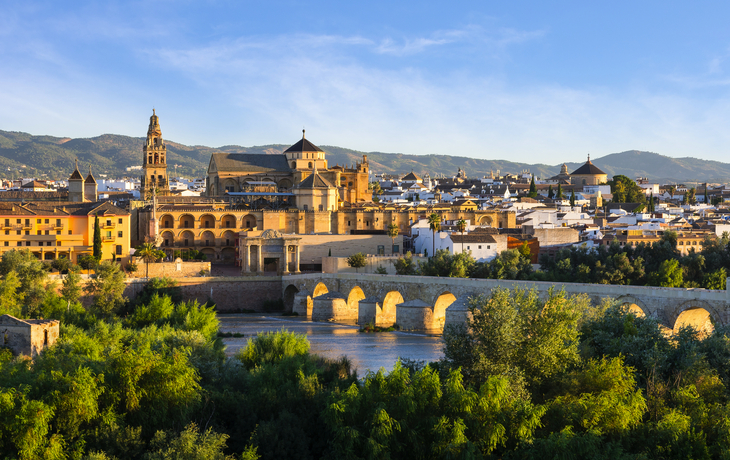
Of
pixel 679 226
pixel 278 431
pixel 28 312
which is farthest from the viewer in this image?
pixel 679 226

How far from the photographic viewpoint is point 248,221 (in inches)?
2778

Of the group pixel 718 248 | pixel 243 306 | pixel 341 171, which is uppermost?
pixel 341 171

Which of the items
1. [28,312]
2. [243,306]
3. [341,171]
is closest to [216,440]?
[28,312]

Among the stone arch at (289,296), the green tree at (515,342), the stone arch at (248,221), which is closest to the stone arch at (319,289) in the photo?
the stone arch at (289,296)

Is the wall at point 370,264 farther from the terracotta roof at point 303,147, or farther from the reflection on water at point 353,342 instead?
the terracotta roof at point 303,147

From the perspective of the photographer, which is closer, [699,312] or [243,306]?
[699,312]

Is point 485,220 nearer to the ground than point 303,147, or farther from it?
nearer to the ground

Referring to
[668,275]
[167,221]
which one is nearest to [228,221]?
[167,221]

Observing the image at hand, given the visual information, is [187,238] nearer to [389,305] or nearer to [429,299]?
[389,305]

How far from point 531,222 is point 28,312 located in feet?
148

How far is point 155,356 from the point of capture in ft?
66.8

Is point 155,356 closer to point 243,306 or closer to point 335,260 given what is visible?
point 243,306

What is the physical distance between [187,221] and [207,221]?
178cm

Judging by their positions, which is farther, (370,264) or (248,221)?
(248,221)
